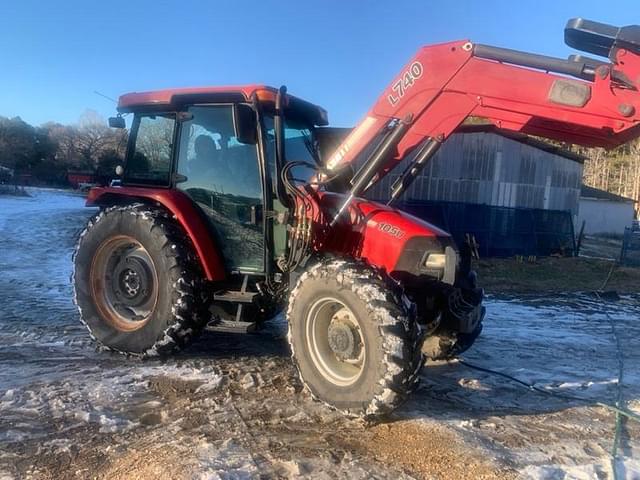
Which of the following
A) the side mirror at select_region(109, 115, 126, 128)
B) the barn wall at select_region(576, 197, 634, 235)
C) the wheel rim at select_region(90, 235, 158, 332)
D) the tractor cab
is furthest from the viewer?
the barn wall at select_region(576, 197, 634, 235)

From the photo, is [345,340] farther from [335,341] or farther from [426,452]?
[426,452]

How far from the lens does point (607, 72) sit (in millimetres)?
4012

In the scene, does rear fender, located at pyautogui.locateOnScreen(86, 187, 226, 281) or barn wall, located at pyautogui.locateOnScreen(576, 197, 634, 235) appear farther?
barn wall, located at pyautogui.locateOnScreen(576, 197, 634, 235)

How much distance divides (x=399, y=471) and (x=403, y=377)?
667 millimetres

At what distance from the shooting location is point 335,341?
4562 millimetres

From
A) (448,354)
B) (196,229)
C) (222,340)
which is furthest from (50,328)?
(448,354)

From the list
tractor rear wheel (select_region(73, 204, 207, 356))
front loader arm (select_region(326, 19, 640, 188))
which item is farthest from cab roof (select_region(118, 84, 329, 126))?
tractor rear wheel (select_region(73, 204, 207, 356))

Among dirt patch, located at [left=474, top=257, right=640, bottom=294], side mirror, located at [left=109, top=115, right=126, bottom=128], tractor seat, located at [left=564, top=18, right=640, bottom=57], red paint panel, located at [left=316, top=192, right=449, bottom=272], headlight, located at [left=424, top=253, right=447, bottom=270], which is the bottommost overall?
dirt patch, located at [left=474, top=257, right=640, bottom=294]

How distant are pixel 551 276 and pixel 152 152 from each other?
→ 40.4 feet

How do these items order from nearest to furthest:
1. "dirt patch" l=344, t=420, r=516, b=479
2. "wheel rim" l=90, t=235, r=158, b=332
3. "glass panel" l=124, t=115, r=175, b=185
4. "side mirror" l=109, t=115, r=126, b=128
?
1. "dirt patch" l=344, t=420, r=516, b=479
2. "wheel rim" l=90, t=235, r=158, b=332
3. "glass panel" l=124, t=115, r=175, b=185
4. "side mirror" l=109, t=115, r=126, b=128

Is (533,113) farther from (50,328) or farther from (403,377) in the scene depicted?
(50,328)

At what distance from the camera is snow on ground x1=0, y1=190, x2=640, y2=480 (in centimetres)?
368

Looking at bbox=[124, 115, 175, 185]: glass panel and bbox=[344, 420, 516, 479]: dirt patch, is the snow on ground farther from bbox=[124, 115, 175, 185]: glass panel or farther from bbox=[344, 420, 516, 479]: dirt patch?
bbox=[124, 115, 175, 185]: glass panel

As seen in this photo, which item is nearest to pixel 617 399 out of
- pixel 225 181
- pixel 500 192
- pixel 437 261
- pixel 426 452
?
pixel 437 261
